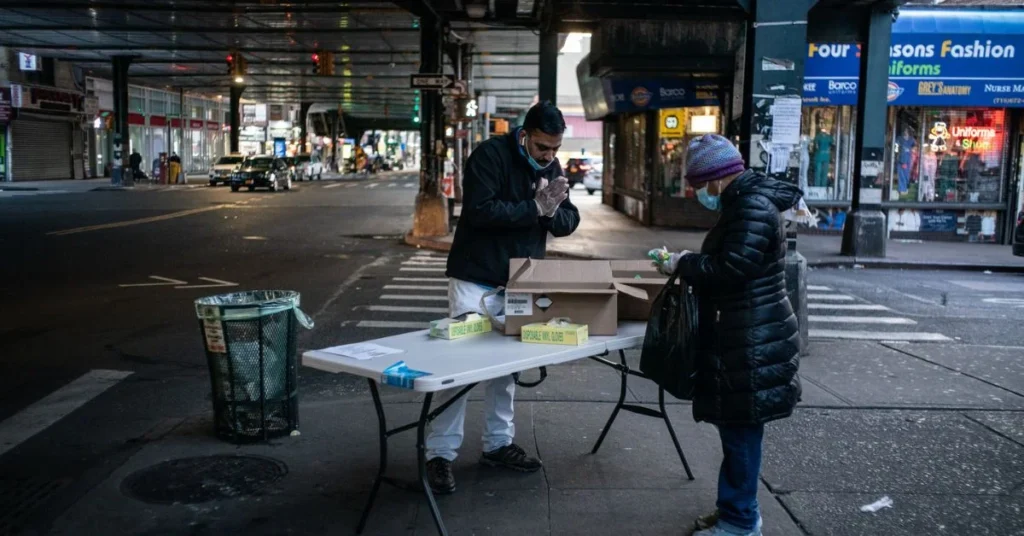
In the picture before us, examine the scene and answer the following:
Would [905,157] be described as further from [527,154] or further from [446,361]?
[446,361]

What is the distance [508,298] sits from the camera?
4469 millimetres

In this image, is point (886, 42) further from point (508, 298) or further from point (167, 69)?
point (167, 69)

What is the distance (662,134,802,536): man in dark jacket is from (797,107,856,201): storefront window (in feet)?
59.6

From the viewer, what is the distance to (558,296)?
4516 mm

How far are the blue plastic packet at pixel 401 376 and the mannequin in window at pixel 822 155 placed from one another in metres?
19.3

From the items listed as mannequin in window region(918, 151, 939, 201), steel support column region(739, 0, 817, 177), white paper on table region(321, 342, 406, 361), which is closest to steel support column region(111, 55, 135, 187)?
mannequin in window region(918, 151, 939, 201)

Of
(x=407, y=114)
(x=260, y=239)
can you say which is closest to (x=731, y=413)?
(x=260, y=239)

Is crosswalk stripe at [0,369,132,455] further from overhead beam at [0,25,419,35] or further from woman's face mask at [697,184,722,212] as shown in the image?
overhead beam at [0,25,419,35]

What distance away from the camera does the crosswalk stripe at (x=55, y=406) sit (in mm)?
6074

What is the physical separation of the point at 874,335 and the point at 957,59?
1242cm

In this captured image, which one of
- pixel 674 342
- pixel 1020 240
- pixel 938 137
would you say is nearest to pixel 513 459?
pixel 674 342

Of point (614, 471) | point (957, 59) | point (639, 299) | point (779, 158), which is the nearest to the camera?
point (639, 299)

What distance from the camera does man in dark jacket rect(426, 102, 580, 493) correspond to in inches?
188

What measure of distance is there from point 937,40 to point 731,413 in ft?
60.2
